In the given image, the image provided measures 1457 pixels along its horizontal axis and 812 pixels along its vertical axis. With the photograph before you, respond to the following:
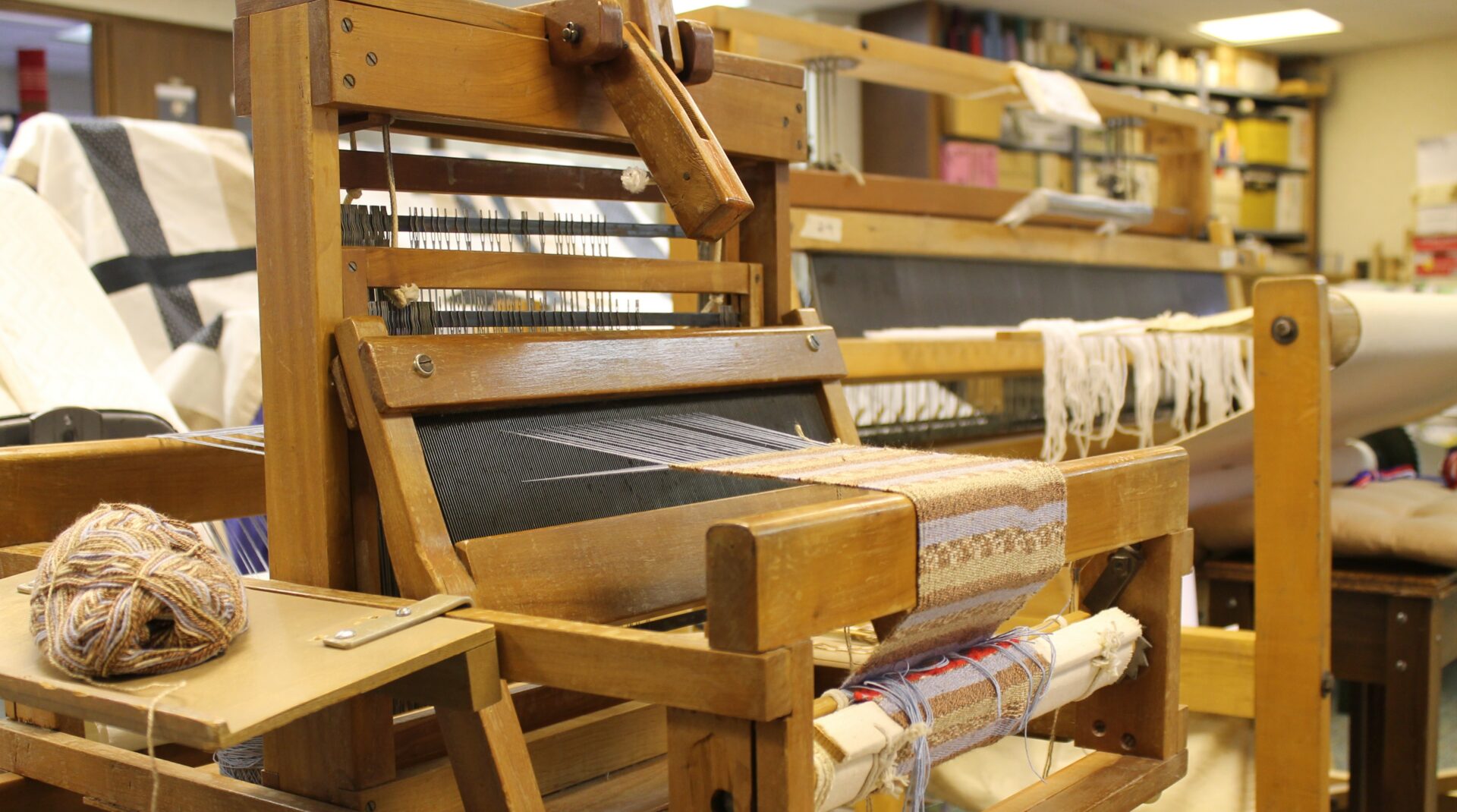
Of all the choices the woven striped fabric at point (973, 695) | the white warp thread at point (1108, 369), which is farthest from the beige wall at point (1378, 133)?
the woven striped fabric at point (973, 695)

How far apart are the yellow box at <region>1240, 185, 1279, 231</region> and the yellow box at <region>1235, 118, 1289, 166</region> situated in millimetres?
237

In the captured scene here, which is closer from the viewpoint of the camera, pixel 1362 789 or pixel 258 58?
pixel 258 58

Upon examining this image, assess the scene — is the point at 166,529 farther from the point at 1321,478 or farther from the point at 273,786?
the point at 1321,478

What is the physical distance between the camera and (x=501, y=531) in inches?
38.3

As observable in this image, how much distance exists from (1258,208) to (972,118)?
2899 millimetres

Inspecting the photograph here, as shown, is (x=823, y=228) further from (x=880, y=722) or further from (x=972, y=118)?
(x=972, y=118)

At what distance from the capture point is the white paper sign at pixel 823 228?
2256 millimetres

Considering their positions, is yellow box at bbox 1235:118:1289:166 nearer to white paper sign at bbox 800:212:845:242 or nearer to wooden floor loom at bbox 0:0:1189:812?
white paper sign at bbox 800:212:845:242

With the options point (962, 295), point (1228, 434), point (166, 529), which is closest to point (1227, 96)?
point (962, 295)

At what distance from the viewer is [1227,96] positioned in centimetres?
852

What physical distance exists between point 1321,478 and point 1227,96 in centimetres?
787

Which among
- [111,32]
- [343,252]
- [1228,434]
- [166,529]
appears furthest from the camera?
[111,32]

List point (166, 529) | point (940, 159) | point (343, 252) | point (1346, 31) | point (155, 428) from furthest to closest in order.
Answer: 1. point (1346, 31)
2. point (940, 159)
3. point (155, 428)
4. point (343, 252)
5. point (166, 529)

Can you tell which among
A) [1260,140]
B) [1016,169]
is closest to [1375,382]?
[1016,169]
